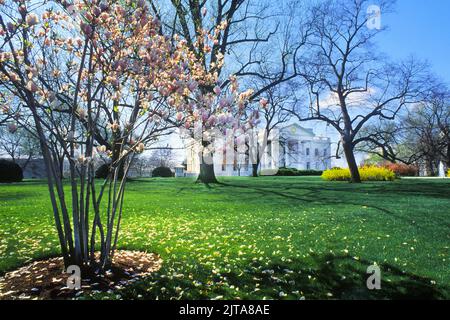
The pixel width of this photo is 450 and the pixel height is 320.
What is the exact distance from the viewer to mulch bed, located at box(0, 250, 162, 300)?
14.4 feet

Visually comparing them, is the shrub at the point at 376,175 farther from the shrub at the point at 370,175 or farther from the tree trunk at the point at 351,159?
the tree trunk at the point at 351,159

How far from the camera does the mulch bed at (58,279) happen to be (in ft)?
14.4

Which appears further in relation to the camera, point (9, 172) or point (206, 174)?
point (9, 172)

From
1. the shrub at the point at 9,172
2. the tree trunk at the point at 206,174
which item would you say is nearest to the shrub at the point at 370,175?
the tree trunk at the point at 206,174

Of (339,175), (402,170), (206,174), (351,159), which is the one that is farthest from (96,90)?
(402,170)

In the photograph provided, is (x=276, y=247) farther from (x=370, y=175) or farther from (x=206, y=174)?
(x=370, y=175)

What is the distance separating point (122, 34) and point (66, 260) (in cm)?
349

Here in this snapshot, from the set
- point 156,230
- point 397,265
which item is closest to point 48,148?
point 156,230

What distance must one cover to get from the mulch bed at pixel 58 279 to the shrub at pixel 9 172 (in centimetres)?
2467

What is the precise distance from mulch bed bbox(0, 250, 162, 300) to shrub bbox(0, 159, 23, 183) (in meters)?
24.7

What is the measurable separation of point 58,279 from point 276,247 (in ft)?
12.2

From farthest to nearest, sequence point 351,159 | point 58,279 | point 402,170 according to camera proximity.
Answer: point 402,170, point 351,159, point 58,279

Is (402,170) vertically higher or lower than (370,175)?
higher

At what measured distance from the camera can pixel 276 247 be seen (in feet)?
21.0
